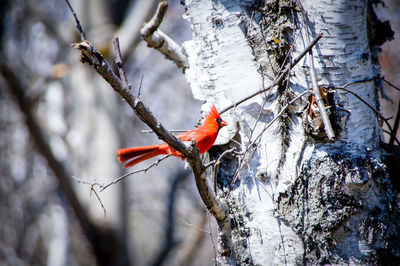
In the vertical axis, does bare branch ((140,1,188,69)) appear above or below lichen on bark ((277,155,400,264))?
above

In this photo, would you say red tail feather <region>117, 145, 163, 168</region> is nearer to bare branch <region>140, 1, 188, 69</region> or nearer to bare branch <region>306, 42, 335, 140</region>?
bare branch <region>140, 1, 188, 69</region>

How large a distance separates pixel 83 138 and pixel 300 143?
3912 millimetres

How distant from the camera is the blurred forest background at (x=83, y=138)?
4102 mm

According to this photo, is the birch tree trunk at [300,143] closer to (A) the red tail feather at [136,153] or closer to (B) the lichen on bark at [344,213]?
(B) the lichen on bark at [344,213]

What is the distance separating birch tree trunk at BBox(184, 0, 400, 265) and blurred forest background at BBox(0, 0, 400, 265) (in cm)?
38

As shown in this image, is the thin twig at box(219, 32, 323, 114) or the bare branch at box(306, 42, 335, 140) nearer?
the bare branch at box(306, 42, 335, 140)

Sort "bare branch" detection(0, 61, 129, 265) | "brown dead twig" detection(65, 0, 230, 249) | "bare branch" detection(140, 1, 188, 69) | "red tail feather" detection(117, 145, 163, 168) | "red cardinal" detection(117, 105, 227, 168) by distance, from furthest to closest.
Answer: "bare branch" detection(0, 61, 129, 265), "red tail feather" detection(117, 145, 163, 168), "bare branch" detection(140, 1, 188, 69), "red cardinal" detection(117, 105, 227, 168), "brown dead twig" detection(65, 0, 230, 249)

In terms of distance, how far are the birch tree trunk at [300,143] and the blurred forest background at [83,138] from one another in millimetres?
381

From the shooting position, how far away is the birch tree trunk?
148 centimetres

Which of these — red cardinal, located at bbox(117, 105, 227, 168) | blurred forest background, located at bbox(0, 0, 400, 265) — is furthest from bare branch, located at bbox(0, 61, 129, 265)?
red cardinal, located at bbox(117, 105, 227, 168)

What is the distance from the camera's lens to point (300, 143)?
1.57 metres

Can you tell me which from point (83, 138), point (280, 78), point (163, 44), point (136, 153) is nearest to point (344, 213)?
point (280, 78)

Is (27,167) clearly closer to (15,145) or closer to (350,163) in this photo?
(15,145)

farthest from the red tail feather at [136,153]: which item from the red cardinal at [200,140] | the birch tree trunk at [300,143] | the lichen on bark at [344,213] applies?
the lichen on bark at [344,213]
